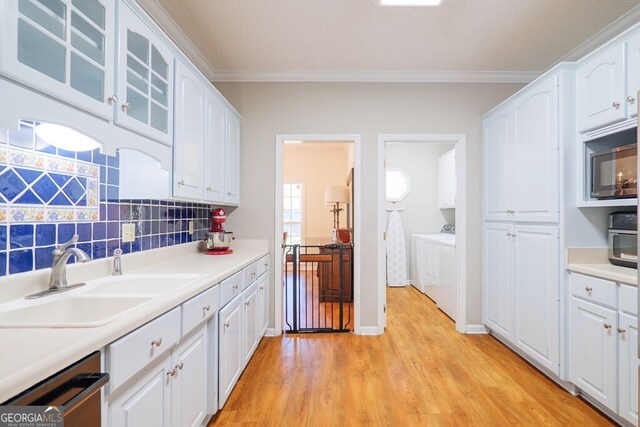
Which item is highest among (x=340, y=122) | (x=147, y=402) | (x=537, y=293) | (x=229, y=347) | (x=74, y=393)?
(x=340, y=122)

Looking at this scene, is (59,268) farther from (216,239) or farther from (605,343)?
(605,343)

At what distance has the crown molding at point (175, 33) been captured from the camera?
203cm

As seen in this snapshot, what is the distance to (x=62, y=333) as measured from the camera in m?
0.85

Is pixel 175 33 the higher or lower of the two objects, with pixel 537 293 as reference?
higher

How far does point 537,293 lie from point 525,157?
1053mm

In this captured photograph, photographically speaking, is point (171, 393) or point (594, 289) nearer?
point (171, 393)

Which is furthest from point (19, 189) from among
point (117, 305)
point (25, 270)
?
point (117, 305)

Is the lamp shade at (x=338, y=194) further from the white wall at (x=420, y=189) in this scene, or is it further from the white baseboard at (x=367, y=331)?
the white baseboard at (x=367, y=331)

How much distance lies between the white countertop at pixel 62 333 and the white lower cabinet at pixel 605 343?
2.20 m

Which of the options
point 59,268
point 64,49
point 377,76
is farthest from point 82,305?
point 377,76

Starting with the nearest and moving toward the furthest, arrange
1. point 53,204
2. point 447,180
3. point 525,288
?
1. point 53,204
2. point 525,288
3. point 447,180

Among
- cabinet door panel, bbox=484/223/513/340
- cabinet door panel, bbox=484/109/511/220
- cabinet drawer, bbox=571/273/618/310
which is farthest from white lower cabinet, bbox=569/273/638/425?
cabinet door panel, bbox=484/109/511/220

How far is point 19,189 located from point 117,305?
0.61 m

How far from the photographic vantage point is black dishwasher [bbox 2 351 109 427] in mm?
673
